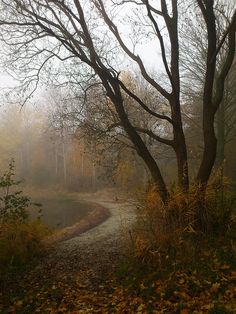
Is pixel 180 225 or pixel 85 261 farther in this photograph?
pixel 85 261

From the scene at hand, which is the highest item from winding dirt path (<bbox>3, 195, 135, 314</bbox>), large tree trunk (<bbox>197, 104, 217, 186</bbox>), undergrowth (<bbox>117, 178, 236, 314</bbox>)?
large tree trunk (<bbox>197, 104, 217, 186</bbox>)

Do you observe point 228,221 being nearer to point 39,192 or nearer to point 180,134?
point 180,134

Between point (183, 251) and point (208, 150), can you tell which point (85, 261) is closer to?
point (183, 251)

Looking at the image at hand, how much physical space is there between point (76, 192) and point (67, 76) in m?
29.5

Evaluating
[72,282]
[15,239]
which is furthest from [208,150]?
[15,239]

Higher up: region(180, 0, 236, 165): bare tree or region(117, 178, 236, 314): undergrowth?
region(180, 0, 236, 165): bare tree

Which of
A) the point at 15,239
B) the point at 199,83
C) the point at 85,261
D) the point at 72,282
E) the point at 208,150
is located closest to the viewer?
the point at 72,282

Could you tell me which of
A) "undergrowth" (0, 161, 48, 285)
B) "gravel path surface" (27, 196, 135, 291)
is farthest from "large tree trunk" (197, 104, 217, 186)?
"undergrowth" (0, 161, 48, 285)

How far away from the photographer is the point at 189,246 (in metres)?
8.52

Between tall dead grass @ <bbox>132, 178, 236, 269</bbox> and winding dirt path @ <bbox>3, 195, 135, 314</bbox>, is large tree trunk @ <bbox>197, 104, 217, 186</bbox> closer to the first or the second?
tall dead grass @ <bbox>132, 178, 236, 269</bbox>

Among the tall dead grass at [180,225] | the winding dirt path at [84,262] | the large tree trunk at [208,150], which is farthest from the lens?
the large tree trunk at [208,150]

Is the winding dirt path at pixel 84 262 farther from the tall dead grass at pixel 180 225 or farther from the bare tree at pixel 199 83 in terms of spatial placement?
the bare tree at pixel 199 83

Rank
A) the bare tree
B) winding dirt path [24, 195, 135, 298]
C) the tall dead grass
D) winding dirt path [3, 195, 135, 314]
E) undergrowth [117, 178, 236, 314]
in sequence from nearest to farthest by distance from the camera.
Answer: undergrowth [117, 178, 236, 314] → winding dirt path [3, 195, 135, 314] → the tall dead grass → winding dirt path [24, 195, 135, 298] → the bare tree

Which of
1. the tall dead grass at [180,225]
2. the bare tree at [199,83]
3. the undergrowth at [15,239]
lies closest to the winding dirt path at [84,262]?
the undergrowth at [15,239]
